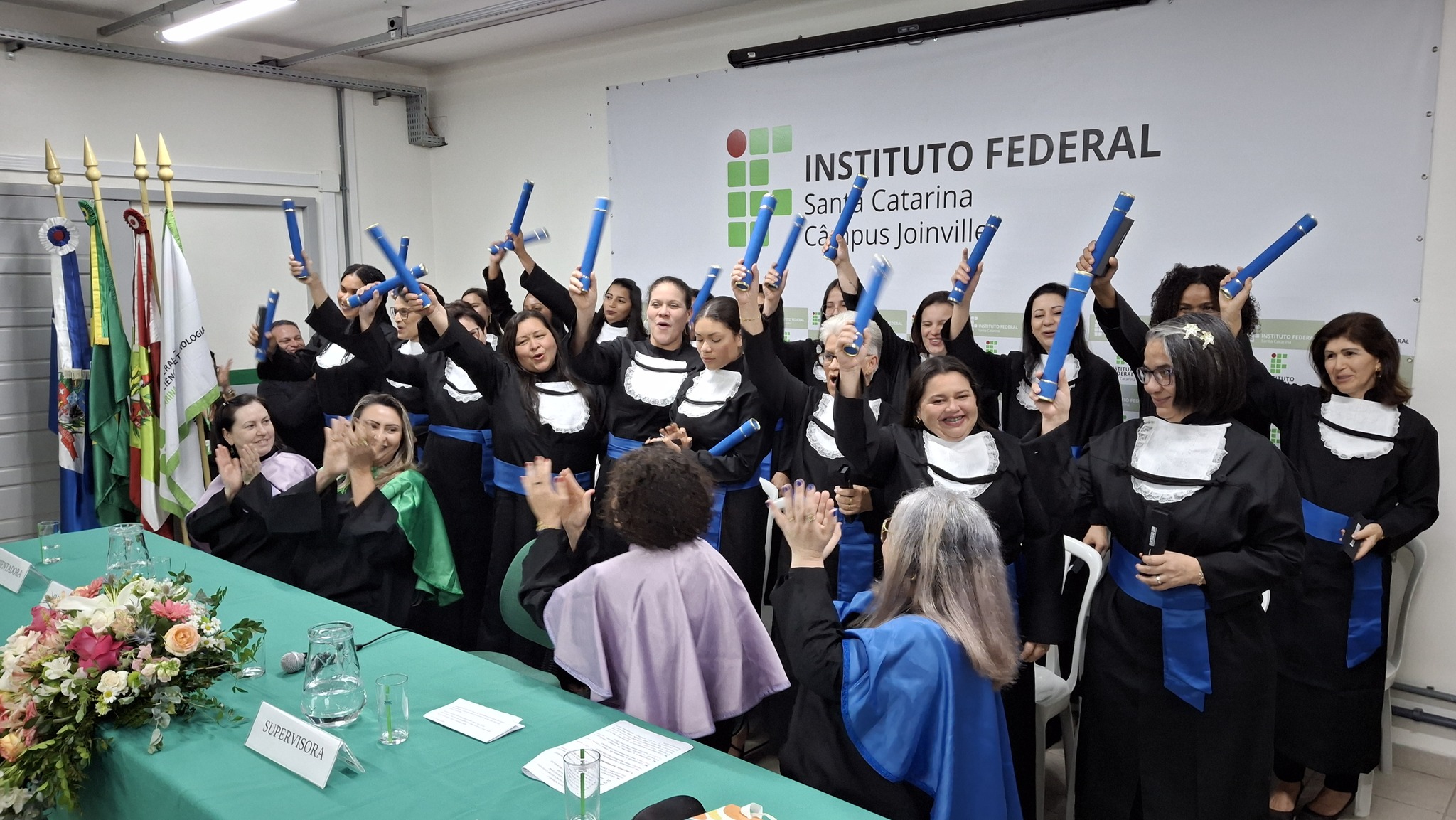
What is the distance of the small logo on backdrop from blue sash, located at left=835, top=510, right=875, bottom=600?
2.32 meters

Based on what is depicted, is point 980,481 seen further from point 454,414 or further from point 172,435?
point 172,435

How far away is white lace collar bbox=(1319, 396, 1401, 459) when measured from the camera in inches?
109

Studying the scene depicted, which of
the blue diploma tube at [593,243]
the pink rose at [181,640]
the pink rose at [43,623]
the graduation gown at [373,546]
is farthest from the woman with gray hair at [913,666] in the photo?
the blue diploma tube at [593,243]

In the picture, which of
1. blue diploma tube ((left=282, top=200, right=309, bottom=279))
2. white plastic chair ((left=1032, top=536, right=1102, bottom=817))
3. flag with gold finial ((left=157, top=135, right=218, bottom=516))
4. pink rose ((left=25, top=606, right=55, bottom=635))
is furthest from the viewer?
flag with gold finial ((left=157, top=135, right=218, bottom=516))

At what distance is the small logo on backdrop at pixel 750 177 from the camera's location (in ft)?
15.5

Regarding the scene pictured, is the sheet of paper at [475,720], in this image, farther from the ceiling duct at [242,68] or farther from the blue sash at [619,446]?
the ceiling duct at [242,68]

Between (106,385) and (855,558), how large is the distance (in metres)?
3.60

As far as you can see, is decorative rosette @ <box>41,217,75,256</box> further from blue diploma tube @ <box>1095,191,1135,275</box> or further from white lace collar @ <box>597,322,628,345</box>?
blue diploma tube @ <box>1095,191,1135,275</box>

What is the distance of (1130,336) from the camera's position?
9.52 ft

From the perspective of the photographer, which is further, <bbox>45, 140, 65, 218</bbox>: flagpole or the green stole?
<bbox>45, 140, 65, 218</bbox>: flagpole

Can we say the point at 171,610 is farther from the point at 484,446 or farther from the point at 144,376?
the point at 144,376

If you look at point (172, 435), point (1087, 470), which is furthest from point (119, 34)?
point (1087, 470)

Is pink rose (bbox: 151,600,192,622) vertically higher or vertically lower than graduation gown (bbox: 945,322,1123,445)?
lower

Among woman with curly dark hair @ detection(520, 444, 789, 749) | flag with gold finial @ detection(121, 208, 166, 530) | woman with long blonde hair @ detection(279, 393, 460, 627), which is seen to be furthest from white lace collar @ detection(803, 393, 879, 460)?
flag with gold finial @ detection(121, 208, 166, 530)
